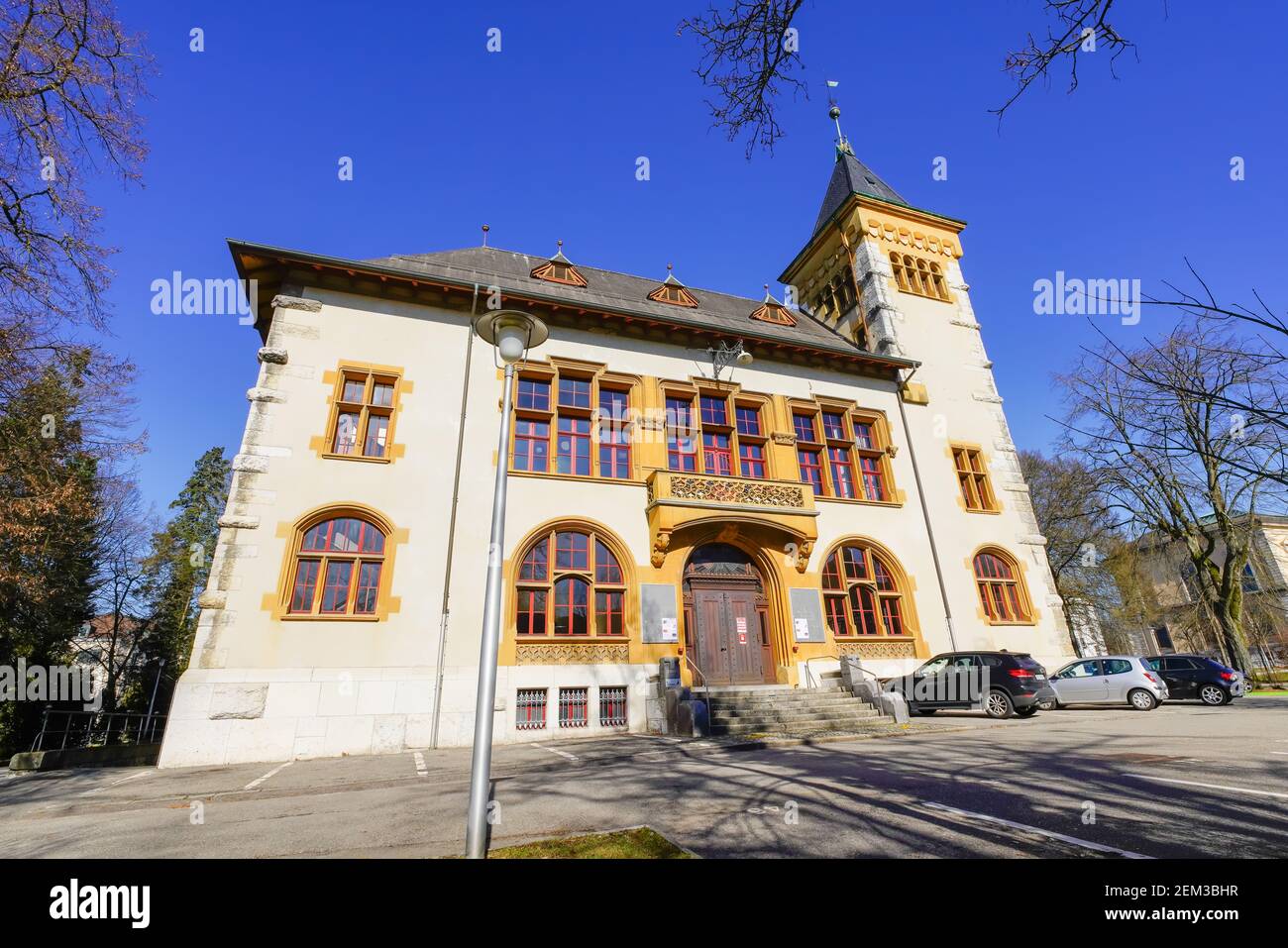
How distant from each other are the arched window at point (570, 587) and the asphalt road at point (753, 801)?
4.09 meters

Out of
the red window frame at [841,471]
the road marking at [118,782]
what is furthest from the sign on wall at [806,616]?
the road marking at [118,782]

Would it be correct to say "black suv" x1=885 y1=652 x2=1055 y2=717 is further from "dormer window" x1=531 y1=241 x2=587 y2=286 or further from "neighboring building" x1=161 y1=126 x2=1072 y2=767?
"dormer window" x1=531 y1=241 x2=587 y2=286

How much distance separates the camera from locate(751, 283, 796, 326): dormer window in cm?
2266

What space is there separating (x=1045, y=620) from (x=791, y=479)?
1014 centimetres

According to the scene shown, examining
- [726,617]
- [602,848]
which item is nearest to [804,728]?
[726,617]

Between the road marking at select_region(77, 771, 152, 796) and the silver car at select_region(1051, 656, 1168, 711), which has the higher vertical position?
the silver car at select_region(1051, 656, 1168, 711)

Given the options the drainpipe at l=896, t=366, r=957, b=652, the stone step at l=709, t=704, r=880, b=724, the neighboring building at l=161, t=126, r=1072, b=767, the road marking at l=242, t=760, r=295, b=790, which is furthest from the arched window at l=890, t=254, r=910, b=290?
the road marking at l=242, t=760, r=295, b=790

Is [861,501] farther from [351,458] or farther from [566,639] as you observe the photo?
[351,458]

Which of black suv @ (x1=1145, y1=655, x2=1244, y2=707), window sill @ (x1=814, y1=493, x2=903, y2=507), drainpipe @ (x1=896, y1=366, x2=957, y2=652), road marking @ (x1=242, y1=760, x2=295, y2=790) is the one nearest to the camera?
road marking @ (x1=242, y1=760, x2=295, y2=790)

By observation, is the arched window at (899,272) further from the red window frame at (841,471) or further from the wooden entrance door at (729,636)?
the wooden entrance door at (729,636)

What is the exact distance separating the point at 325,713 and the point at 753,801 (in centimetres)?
984

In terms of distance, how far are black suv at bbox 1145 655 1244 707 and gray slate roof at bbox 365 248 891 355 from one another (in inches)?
549
